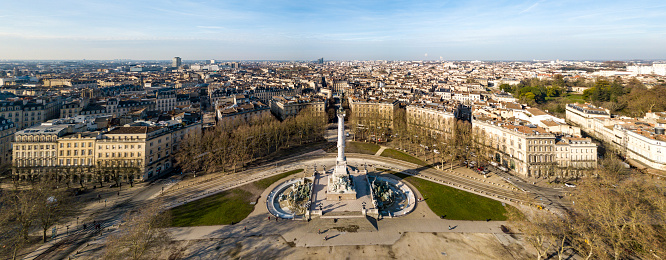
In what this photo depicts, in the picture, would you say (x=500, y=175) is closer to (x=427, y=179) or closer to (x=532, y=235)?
(x=427, y=179)

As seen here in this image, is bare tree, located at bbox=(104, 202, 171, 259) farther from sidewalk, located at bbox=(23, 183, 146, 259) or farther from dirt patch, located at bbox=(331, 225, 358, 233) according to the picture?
dirt patch, located at bbox=(331, 225, 358, 233)

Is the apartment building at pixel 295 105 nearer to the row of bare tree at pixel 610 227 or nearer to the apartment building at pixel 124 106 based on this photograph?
the apartment building at pixel 124 106

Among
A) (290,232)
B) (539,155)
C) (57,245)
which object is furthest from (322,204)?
(539,155)

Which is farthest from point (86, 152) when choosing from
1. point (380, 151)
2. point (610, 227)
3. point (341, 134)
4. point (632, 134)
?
point (632, 134)

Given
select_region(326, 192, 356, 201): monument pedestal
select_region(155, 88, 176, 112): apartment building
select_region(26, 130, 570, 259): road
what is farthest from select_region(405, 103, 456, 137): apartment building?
select_region(155, 88, 176, 112): apartment building

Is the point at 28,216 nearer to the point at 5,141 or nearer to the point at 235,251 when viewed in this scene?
the point at 235,251

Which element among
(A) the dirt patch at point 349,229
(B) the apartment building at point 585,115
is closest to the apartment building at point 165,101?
(A) the dirt patch at point 349,229
